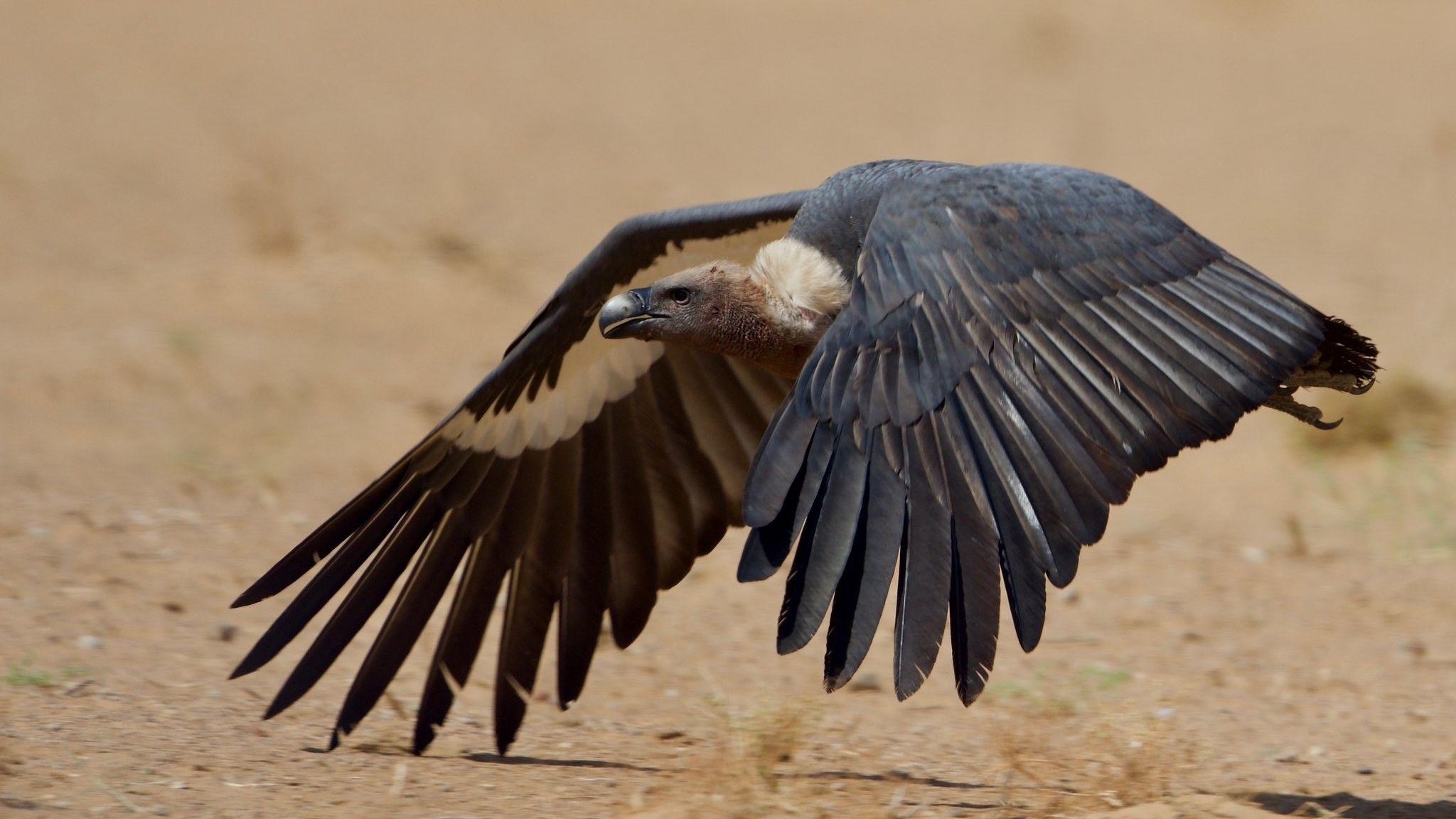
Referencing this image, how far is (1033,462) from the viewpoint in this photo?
3.76 m

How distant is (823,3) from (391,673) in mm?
14915

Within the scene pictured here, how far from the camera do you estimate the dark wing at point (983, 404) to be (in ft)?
12.0

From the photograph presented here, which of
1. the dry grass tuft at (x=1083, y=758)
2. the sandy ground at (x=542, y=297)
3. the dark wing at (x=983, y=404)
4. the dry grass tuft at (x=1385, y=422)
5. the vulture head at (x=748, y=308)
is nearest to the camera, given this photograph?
the dark wing at (x=983, y=404)

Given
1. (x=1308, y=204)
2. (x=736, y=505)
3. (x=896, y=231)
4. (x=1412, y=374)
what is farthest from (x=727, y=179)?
(x=896, y=231)

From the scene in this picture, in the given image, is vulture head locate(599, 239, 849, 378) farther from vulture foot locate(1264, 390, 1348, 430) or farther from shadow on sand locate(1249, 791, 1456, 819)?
shadow on sand locate(1249, 791, 1456, 819)

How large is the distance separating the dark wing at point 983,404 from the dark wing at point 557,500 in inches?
52.8

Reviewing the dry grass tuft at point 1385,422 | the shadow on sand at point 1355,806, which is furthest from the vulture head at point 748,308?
the dry grass tuft at point 1385,422

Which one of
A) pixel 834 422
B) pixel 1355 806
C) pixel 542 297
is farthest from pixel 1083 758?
pixel 542 297

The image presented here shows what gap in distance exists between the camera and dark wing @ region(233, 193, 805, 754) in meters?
4.88

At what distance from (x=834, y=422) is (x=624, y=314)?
138 cm

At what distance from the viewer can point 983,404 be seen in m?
3.87

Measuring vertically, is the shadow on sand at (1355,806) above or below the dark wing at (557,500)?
below

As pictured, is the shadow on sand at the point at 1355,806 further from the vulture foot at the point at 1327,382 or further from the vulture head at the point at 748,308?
the vulture head at the point at 748,308

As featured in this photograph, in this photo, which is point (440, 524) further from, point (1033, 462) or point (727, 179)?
point (727, 179)
